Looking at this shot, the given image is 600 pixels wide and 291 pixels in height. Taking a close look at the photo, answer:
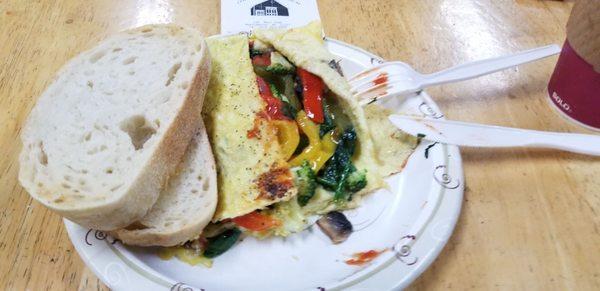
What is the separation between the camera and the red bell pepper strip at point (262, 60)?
1787mm

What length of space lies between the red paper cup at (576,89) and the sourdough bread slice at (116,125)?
1.20 metres

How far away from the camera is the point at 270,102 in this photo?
1.62 meters

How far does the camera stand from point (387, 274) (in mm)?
1181

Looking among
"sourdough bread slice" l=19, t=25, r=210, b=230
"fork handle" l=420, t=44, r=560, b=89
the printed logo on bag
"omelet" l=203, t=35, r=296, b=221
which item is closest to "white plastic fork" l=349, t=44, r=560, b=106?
"fork handle" l=420, t=44, r=560, b=89

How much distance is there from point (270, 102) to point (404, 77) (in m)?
0.47

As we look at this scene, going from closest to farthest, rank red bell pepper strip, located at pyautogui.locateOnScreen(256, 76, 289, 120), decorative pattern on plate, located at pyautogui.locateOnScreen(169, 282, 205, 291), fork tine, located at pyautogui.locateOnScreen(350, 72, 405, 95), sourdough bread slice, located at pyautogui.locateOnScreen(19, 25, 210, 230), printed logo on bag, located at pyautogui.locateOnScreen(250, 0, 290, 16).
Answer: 1. decorative pattern on plate, located at pyautogui.locateOnScreen(169, 282, 205, 291)
2. sourdough bread slice, located at pyautogui.locateOnScreen(19, 25, 210, 230)
3. red bell pepper strip, located at pyautogui.locateOnScreen(256, 76, 289, 120)
4. fork tine, located at pyautogui.locateOnScreen(350, 72, 405, 95)
5. printed logo on bag, located at pyautogui.locateOnScreen(250, 0, 290, 16)

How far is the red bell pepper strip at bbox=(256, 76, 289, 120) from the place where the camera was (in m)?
1.59

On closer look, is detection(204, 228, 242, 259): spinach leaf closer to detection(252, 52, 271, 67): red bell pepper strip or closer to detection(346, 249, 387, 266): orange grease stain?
detection(346, 249, 387, 266): orange grease stain

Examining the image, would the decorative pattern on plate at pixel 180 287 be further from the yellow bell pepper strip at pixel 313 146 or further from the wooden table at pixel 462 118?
the yellow bell pepper strip at pixel 313 146

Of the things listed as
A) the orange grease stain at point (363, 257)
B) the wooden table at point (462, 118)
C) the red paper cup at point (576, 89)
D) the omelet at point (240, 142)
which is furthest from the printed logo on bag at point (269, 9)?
the orange grease stain at point (363, 257)

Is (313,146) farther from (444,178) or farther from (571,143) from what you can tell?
(571,143)

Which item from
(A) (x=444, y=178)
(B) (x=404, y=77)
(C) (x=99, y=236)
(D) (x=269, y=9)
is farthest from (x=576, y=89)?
(C) (x=99, y=236)

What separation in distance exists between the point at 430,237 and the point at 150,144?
76cm

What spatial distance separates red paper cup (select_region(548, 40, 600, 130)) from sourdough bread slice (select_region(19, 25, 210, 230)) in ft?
3.94
